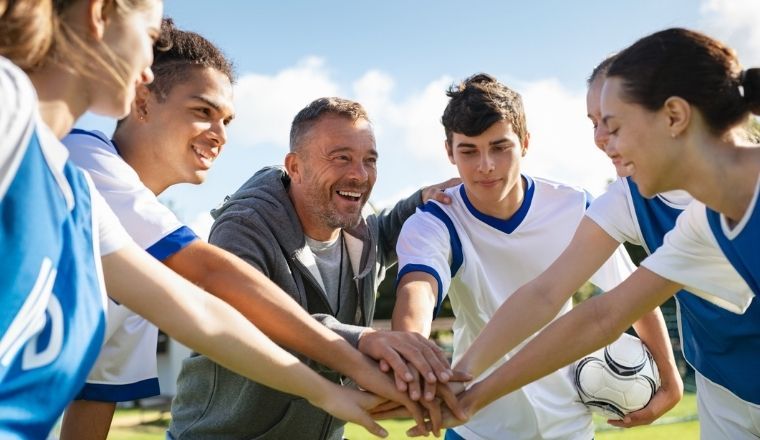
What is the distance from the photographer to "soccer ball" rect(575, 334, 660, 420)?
414 centimetres

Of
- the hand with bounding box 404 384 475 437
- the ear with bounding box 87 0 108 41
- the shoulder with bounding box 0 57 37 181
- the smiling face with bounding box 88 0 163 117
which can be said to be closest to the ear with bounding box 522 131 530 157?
the hand with bounding box 404 384 475 437

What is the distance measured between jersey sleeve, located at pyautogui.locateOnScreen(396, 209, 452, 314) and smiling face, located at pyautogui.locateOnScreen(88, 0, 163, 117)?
2092 millimetres

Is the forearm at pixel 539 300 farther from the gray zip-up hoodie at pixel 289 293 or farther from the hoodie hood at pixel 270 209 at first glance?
the hoodie hood at pixel 270 209

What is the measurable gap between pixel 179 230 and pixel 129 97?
96 cm

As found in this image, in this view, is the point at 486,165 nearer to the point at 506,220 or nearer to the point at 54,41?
the point at 506,220

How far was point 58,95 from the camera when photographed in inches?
80.1

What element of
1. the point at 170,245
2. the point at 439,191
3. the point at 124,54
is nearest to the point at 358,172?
the point at 439,191

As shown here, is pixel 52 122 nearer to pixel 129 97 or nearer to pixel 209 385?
pixel 129 97

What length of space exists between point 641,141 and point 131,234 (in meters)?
1.89

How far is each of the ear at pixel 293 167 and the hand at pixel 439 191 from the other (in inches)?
32.0

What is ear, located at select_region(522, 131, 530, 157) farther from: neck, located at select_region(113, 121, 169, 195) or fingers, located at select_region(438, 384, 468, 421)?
neck, located at select_region(113, 121, 169, 195)

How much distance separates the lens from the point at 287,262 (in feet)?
12.7

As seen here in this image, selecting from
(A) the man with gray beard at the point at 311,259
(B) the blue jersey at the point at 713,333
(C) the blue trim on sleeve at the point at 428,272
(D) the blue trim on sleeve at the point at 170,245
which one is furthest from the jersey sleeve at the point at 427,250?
(D) the blue trim on sleeve at the point at 170,245

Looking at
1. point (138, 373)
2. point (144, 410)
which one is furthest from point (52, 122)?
point (144, 410)
